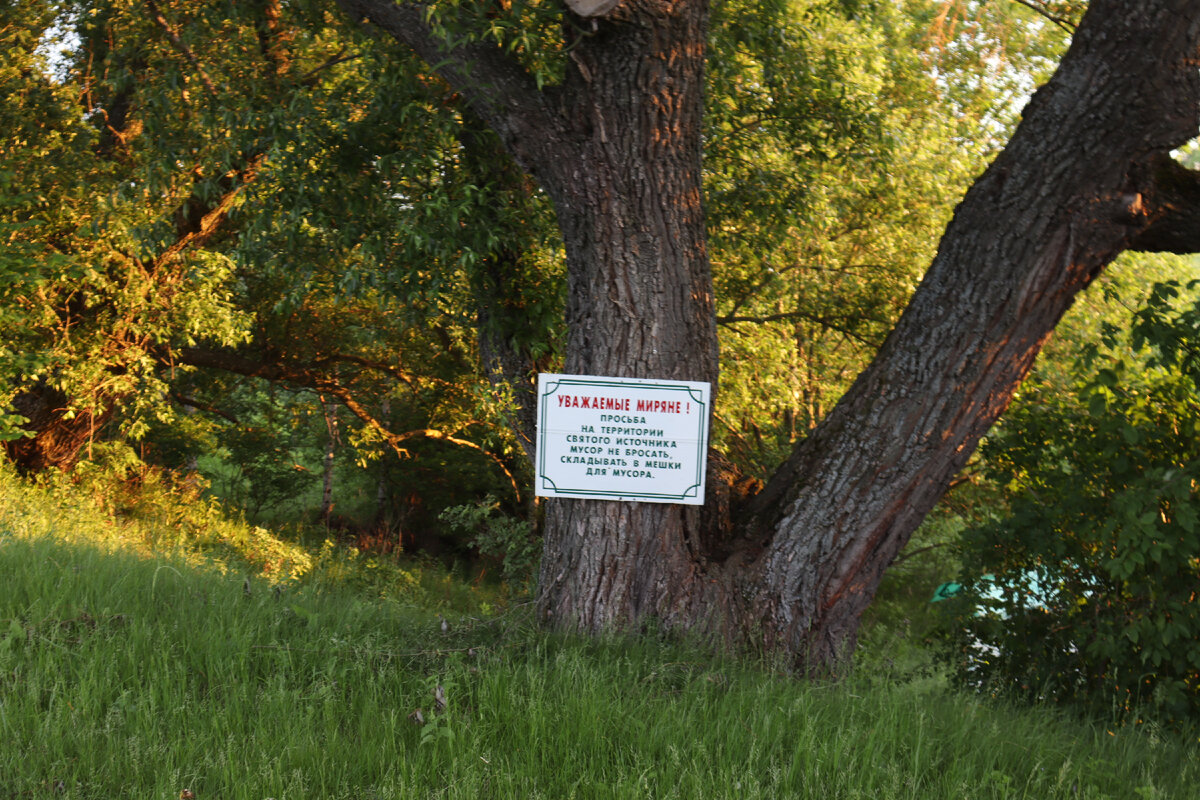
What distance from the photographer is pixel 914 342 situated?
15.1ft

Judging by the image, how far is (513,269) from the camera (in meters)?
5.96

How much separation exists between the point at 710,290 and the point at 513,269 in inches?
60.1

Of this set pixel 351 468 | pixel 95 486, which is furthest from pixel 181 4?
pixel 351 468

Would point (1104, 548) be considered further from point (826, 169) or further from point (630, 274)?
point (826, 169)

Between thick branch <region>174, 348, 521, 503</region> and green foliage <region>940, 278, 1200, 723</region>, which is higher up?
thick branch <region>174, 348, 521, 503</region>

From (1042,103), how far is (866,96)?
3.65 meters

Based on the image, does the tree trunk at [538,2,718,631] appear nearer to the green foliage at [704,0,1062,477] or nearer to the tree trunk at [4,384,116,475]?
the green foliage at [704,0,1062,477]

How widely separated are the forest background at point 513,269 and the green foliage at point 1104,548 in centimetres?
2

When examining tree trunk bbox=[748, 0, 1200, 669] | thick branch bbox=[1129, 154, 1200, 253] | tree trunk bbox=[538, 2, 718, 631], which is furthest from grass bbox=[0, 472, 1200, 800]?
thick branch bbox=[1129, 154, 1200, 253]

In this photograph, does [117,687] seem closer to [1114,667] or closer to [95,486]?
[1114,667]

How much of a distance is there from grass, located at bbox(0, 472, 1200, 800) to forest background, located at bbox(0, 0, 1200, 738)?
122 cm

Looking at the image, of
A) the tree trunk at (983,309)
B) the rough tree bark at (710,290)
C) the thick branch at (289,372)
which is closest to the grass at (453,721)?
the rough tree bark at (710,290)

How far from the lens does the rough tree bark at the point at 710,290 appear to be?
437cm

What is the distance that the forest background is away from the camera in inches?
204
